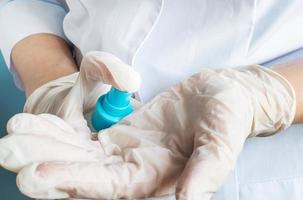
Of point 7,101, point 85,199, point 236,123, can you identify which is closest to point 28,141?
point 85,199

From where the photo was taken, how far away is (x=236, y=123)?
40 centimetres

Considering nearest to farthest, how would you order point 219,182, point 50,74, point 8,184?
point 219,182 < point 50,74 < point 8,184

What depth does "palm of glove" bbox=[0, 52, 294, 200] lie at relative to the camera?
0.36 m

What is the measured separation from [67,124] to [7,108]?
0.49m

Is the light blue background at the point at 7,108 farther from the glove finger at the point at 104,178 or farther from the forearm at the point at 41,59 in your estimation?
the glove finger at the point at 104,178

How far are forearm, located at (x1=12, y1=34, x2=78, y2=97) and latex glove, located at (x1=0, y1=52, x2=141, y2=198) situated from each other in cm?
14

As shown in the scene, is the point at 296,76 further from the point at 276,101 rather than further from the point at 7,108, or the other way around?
the point at 7,108

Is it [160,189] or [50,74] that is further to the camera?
[50,74]

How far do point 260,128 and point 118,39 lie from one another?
0.21 metres

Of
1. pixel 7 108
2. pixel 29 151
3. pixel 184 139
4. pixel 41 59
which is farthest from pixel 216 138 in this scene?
pixel 7 108

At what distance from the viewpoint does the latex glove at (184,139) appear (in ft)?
1.19

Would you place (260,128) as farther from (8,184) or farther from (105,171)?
(8,184)

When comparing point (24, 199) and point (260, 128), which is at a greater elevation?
point (260, 128)

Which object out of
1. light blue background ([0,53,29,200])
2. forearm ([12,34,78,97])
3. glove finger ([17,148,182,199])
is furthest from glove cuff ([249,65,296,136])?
light blue background ([0,53,29,200])
